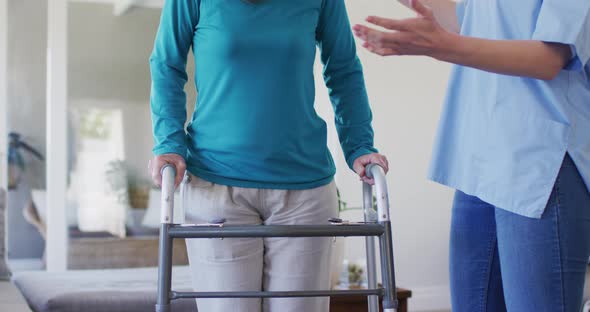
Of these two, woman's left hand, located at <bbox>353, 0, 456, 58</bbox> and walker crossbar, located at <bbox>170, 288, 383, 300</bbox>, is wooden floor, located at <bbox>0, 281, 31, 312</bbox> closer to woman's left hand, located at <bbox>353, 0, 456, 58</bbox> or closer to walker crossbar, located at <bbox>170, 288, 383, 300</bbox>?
walker crossbar, located at <bbox>170, 288, 383, 300</bbox>

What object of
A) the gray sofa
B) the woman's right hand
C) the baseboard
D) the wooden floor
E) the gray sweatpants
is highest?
the woman's right hand

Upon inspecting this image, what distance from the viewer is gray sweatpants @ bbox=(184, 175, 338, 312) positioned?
1676 mm

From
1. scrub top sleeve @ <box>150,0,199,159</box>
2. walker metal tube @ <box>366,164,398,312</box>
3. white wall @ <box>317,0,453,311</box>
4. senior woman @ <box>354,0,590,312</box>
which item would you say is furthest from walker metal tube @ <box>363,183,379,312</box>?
white wall @ <box>317,0,453,311</box>

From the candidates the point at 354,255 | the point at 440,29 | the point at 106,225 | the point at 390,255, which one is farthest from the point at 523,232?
the point at 106,225

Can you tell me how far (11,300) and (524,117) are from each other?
82.6 inches

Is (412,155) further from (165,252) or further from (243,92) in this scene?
(165,252)

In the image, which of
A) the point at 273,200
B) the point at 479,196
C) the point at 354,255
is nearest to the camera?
the point at 479,196

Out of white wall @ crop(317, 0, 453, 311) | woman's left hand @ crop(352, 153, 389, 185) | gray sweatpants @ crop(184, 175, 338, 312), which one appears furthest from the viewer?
white wall @ crop(317, 0, 453, 311)

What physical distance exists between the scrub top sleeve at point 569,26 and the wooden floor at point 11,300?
1.96 metres

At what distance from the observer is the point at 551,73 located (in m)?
1.47

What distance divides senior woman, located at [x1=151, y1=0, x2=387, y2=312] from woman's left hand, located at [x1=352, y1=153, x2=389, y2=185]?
0.10 meters

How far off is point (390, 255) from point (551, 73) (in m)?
0.49

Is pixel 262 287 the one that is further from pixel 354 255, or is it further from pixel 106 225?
pixel 106 225

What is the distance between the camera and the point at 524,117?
151cm
